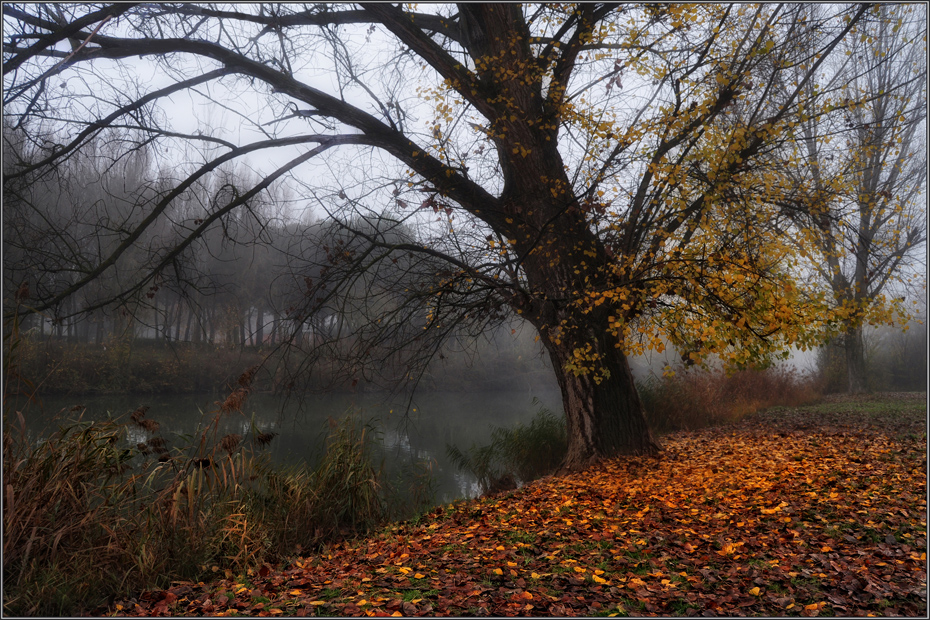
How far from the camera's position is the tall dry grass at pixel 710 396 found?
10398 millimetres

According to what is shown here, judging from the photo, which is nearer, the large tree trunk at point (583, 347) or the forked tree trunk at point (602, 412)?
the large tree trunk at point (583, 347)

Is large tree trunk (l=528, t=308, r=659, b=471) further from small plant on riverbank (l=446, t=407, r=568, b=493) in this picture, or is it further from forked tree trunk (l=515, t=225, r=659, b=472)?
small plant on riverbank (l=446, t=407, r=568, b=493)

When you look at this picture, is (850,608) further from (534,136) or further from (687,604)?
(534,136)

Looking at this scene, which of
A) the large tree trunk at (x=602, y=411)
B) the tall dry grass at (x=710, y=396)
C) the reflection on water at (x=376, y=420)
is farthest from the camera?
the tall dry grass at (x=710, y=396)

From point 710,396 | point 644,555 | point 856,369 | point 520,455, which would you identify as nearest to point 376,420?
point 520,455

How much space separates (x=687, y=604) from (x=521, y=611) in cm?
→ 84

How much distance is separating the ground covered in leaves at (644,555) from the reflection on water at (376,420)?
9.17ft

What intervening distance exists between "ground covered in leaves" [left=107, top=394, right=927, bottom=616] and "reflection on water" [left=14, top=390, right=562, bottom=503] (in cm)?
280

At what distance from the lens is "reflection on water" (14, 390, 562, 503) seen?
844 centimetres

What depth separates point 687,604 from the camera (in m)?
2.74

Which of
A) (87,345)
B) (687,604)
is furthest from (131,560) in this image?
(87,345)

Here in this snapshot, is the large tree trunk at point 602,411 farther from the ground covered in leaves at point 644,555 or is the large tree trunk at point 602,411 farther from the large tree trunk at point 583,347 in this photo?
the ground covered in leaves at point 644,555

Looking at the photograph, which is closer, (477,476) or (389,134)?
(389,134)

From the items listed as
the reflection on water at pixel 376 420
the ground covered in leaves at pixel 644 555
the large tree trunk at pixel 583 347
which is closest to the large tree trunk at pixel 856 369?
the reflection on water at pixel 376 420
